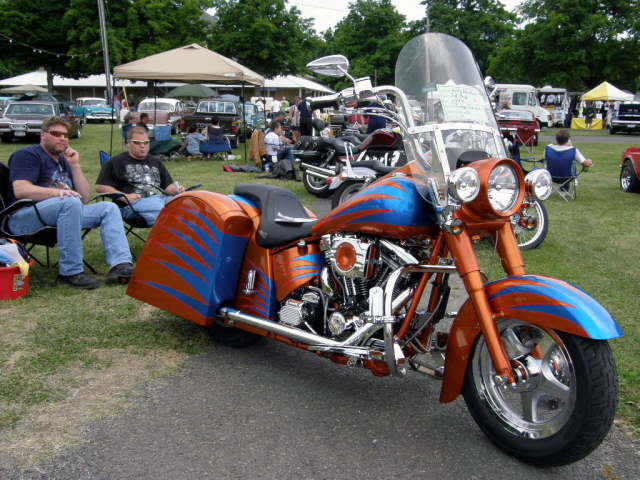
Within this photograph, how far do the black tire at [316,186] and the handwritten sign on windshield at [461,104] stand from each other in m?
7.29

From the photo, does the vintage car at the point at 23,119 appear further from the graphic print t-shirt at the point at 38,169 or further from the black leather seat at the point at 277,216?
the black leather seat at the point at 277,216

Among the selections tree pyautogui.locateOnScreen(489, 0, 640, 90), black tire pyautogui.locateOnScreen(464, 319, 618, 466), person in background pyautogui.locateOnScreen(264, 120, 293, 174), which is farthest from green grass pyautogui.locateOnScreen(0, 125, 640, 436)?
tree pyautogui.locateOnScreen(489, 0, 640, 90)

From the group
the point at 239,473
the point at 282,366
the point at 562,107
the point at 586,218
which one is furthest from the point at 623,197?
the point at 562,107

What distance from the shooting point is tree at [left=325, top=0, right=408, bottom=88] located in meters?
56.0

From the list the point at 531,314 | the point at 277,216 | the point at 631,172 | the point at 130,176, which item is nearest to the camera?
the point at 531,314

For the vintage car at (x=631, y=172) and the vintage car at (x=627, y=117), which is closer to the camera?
the vintage car at (x=631, y=172)

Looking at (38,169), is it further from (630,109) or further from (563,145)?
(630,109)

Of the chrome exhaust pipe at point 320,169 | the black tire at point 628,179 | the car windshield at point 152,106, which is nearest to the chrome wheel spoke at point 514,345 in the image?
the chrome exhaust pipe at point 320,169

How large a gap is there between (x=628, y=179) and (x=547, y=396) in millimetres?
10409

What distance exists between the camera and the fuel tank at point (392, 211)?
9.26 feet

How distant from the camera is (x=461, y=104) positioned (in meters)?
2.96

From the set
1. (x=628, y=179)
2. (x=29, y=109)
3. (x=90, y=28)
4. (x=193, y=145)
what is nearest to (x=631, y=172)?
(x=628, y=179)

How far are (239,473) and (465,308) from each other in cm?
124

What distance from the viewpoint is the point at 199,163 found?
1569 cm
